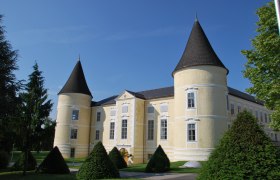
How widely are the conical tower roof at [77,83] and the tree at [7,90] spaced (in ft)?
74.9

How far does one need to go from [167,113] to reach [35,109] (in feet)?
61.1

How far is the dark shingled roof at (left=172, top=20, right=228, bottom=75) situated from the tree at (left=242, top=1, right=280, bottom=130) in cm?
987

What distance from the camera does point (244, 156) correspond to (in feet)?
25.3

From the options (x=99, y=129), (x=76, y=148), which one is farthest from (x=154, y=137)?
(x=76, y=148)

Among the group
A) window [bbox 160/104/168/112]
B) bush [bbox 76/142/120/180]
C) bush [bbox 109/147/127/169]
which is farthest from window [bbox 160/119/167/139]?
bush [bbox 76/142/120/180]

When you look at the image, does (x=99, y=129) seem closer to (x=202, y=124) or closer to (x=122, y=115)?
(x=122, y=115)

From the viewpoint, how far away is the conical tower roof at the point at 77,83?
42562 millimetres

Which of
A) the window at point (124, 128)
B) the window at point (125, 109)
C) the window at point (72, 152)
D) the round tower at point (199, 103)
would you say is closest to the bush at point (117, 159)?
the round tower at point (199, 103)

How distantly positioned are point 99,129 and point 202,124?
2003 centimetres

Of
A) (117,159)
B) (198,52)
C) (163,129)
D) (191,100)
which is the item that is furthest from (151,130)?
(198,52)

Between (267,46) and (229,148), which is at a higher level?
(267,46)

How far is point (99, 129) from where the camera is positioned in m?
42.5

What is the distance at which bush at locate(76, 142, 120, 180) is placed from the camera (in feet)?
50.6

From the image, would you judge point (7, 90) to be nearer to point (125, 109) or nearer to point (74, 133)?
point (125, 109)
